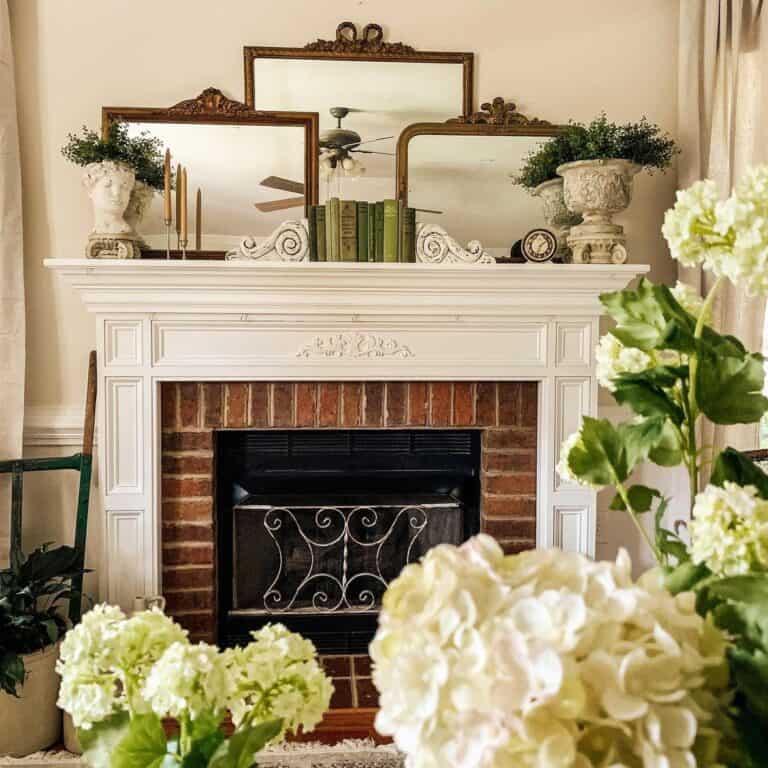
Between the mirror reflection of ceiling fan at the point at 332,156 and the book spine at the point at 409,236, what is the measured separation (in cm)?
35

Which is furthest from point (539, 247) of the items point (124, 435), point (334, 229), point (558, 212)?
point (124, 435)

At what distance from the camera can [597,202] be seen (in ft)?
7.59

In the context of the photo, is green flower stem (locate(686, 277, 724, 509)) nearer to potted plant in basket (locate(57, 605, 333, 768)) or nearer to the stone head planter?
potted plant in basket (locate(57, 605, 333, 768))

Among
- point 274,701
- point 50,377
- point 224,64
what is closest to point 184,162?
point 224,64

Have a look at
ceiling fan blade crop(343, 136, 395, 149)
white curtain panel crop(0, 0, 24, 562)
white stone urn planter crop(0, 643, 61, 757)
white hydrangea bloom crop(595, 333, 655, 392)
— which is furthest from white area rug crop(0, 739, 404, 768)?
ceiling fan blade crop(343, 136, 395, 149)

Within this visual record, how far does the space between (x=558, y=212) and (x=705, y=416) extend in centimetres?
200

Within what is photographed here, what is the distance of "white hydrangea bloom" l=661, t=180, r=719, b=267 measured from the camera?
60cm

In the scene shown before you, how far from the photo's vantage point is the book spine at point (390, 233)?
91.1 inches

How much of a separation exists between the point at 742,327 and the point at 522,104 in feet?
3.40

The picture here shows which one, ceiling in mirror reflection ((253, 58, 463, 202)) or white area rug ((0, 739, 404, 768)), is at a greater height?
ceiling in mirror reflection ((253, 58, 463, 202))

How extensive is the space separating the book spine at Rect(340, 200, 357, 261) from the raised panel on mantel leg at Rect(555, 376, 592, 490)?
0.78 m

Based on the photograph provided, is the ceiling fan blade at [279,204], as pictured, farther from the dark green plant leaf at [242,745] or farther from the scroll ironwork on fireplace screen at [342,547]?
the dark green plant leaf at [242,745]

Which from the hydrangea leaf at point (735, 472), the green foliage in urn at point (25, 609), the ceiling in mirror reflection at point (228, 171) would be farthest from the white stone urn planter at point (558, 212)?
the hydrangea leaf at point (735, 472)

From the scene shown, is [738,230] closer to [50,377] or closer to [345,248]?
[345,248]
